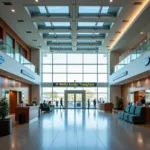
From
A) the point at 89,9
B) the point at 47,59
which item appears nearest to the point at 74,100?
the point at 47,59

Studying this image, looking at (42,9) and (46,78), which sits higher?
(42,9)

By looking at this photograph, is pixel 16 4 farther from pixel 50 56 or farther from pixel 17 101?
pixel 50 56

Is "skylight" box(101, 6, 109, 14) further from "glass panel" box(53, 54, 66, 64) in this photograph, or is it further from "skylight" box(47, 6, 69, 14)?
"glass panel" box(53, 54, 66, 64)

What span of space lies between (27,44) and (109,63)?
10.0 metres

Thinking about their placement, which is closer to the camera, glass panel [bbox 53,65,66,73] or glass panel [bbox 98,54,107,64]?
glass panel [bbox 98,54,107,64]

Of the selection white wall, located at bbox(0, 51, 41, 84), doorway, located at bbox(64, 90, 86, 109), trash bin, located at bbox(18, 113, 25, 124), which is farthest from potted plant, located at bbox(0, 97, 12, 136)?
doorway, located at bbox(64, 90, 86, 109)

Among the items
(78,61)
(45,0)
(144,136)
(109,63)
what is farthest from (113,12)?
(78,61)

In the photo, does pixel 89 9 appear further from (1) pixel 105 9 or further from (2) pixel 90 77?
(2) pixel 90 77

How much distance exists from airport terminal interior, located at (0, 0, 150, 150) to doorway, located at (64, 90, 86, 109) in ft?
0.43

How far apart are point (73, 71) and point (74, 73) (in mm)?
292

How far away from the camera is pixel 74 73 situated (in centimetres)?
3216

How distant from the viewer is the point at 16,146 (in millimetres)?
7473

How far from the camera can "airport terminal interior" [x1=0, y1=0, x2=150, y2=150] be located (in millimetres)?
9594

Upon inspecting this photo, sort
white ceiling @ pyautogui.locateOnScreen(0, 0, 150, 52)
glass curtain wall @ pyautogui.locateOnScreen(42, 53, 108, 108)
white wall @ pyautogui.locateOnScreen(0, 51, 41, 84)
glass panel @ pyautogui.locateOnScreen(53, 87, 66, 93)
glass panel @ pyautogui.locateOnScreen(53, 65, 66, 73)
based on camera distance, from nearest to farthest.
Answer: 1. white ceiling @ pyautogui.locateOnScreen(0, 0, 150, 52)
2. white wall @ pyautogui.locateOnScreen(0, 51, 41, 84)
3. glass curtain wall @ pyautogui.locateOnScreen(42, 53, 108, 108)
4. glass panel @ pyautogui.locateOnScreen(53, 65, 66, 73)
5. glass panel @ pyautogui.locateOnScreen(53, 87, 66, 93)
